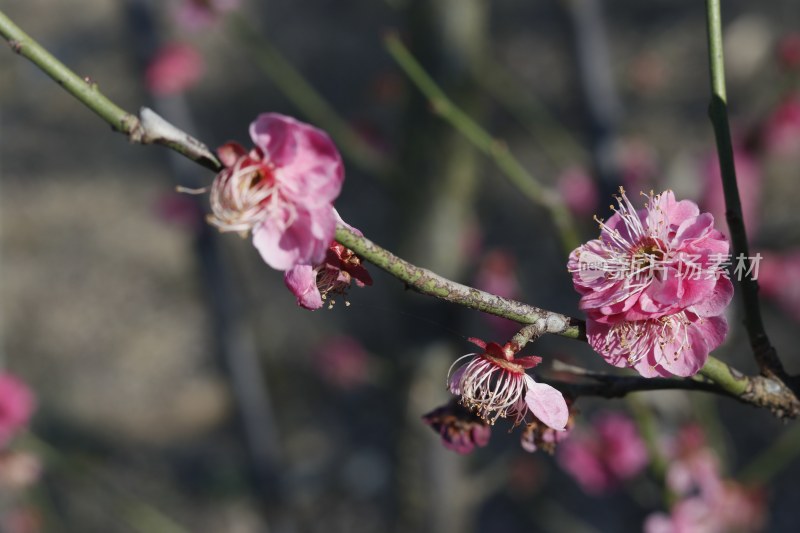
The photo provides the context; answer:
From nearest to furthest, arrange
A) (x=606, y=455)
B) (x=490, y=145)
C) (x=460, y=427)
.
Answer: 1. (x=460, y=427)
2. (x=490, y=145)
3. (x=606, y=455)

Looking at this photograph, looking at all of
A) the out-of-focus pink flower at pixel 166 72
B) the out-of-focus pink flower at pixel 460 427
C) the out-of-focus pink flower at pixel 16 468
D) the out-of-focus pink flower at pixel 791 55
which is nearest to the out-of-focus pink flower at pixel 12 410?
the out-of-focus pink flower at pixel 16 468

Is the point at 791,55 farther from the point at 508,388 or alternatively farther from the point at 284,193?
the point at 284,193

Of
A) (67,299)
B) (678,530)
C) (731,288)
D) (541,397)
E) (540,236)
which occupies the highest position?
(540,236)

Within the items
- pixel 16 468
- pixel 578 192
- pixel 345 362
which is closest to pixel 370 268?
pixel 345 362

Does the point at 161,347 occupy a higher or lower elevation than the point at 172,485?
higher

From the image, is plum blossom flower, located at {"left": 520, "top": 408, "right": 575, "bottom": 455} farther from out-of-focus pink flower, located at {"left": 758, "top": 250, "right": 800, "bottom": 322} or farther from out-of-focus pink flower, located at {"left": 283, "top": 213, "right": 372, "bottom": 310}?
out-of-focus pink flower, located at {"left": 758, "top": 250, "right": 800, "bottom": 322}

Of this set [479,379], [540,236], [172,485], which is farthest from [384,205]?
[479,379]

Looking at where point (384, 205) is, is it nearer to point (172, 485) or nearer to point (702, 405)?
point (172, 485)
